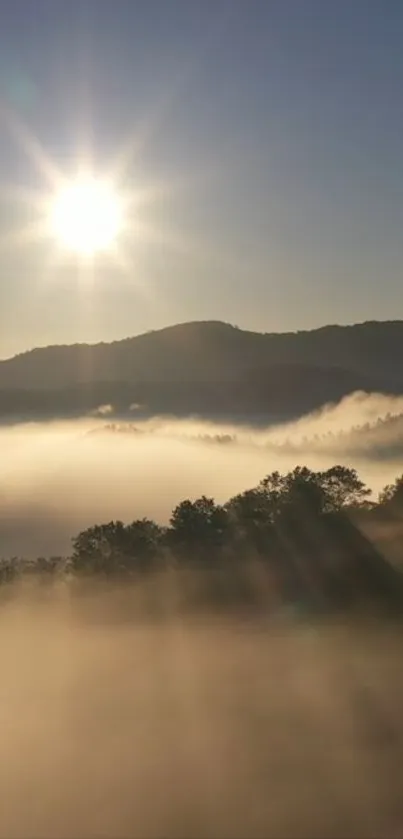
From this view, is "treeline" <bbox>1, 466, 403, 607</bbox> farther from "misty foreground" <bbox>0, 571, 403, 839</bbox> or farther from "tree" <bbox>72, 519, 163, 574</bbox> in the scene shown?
"misty foreground" <bbox>0, 571, 403, 839</bbox>

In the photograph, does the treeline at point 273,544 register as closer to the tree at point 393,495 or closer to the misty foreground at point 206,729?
the tree at point 393,495

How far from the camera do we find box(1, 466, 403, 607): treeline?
4047cm

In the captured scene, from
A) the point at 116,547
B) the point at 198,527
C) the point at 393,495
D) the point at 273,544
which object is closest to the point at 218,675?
the point at 273,544

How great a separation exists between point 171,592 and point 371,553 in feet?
33.3

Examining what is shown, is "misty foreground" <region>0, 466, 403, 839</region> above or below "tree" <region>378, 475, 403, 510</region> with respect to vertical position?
below

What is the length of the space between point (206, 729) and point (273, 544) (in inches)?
824

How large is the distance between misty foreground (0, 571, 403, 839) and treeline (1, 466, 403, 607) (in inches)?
143

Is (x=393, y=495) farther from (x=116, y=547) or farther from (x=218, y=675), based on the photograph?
(x=218, y=675)

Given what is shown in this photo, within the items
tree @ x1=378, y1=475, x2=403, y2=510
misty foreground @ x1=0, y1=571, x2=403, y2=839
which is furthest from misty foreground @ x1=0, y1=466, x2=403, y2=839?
tree @ x1=378, y1=475, x2=403, y2=510

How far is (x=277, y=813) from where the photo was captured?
60.8 feet

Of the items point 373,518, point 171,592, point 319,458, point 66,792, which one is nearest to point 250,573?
point 171,592

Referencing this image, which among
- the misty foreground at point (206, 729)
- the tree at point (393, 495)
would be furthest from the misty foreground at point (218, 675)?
the tree at point (393, 495)

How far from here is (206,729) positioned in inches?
998

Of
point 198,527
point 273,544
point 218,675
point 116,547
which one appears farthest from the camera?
point 116,547
